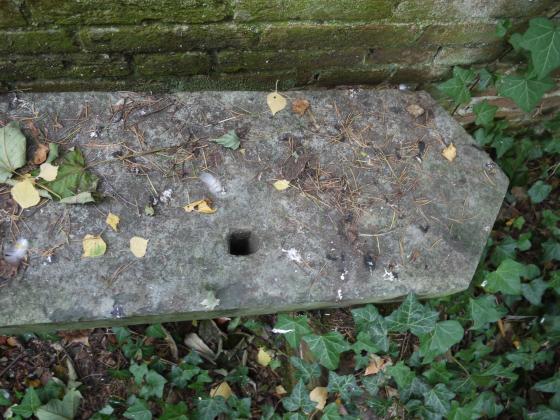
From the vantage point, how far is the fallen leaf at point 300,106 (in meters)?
2.13

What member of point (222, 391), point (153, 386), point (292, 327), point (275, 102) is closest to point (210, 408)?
point (222, 391)

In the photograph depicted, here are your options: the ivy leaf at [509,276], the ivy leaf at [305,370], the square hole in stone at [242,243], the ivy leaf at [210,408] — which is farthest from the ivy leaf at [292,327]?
the ivy leaf at [509,276]

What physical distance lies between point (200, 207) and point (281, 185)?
372 mm

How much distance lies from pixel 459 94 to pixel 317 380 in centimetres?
164

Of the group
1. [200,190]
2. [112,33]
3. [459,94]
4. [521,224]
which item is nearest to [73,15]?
[112,33]

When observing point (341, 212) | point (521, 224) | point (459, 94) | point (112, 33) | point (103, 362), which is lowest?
point (103, 362)

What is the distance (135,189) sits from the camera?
1881 mm

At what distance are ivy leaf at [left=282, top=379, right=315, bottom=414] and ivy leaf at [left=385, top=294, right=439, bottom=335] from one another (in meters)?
0.49

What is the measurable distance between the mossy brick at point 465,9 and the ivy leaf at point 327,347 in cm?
151

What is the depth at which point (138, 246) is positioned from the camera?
1.79 meters

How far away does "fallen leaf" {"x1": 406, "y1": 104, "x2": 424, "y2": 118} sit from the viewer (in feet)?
7.28

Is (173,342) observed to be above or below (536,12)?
below

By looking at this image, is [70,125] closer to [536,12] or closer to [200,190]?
[200,190]

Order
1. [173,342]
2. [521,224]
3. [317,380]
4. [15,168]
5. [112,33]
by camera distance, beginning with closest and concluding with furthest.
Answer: [15,168] < [112,33] < [317,380] < [173,342] < [521,224]
